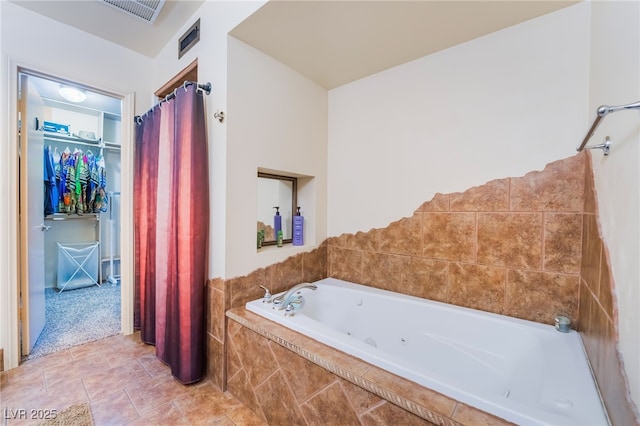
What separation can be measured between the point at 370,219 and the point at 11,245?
250 cm

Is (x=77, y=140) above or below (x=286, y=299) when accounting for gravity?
above

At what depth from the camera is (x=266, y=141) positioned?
1.82 m

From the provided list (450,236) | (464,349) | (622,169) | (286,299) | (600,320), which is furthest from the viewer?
(450,236)

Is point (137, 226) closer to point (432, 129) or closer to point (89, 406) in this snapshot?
point (89, 406)

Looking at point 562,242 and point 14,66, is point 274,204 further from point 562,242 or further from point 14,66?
point 14,66

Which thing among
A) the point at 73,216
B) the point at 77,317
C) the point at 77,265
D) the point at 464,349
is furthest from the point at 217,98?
the point at 77,265

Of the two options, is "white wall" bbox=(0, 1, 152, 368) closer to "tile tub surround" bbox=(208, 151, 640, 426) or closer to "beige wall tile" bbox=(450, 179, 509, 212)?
"tile tub surround" bbox=(208, 151, 640, 426)

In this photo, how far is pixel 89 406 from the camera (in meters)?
1.46

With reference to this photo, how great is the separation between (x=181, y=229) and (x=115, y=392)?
1038 mm

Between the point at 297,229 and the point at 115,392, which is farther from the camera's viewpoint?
the point at 297,229

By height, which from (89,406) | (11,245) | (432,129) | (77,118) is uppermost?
(77,118)

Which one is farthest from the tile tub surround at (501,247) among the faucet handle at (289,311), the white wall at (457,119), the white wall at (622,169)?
the faucet handle at (289,311)

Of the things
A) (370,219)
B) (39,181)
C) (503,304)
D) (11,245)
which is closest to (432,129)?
(370,219)

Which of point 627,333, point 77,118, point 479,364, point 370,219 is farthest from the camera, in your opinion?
point 77,118
